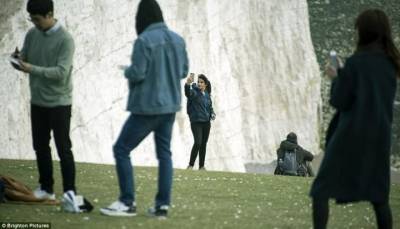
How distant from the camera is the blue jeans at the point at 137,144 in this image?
9828mm

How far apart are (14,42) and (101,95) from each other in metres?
3.42

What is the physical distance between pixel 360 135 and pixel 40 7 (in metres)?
3.68

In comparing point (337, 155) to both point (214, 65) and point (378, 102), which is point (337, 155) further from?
point (214, 65)

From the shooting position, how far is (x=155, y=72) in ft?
32.3

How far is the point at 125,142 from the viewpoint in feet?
32.3

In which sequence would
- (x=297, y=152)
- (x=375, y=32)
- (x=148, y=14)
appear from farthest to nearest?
(x=297, y=152) < (x=148, y=14) < (x=375, y=32)

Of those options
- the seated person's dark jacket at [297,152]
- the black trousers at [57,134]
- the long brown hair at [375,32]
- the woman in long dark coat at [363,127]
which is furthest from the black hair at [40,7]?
the seated person's dark jacket at [297,152]

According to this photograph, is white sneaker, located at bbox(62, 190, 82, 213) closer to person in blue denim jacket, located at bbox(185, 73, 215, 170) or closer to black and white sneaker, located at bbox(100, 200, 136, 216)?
black and white sneaker, located at bbox(100, 200, 136, 216)

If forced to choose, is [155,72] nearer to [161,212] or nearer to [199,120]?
[161,212]

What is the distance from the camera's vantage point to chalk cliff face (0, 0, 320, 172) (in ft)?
97.9

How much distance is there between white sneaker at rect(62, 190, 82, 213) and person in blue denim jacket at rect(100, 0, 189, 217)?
A: 0.58m

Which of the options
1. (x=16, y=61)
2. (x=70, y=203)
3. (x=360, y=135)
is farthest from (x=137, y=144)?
(x=360, y=135)

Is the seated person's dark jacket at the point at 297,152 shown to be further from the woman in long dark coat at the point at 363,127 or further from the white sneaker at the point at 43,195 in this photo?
the woman in long dark coat at the point at 363,127

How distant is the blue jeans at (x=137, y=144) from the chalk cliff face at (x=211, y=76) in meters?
19.1
